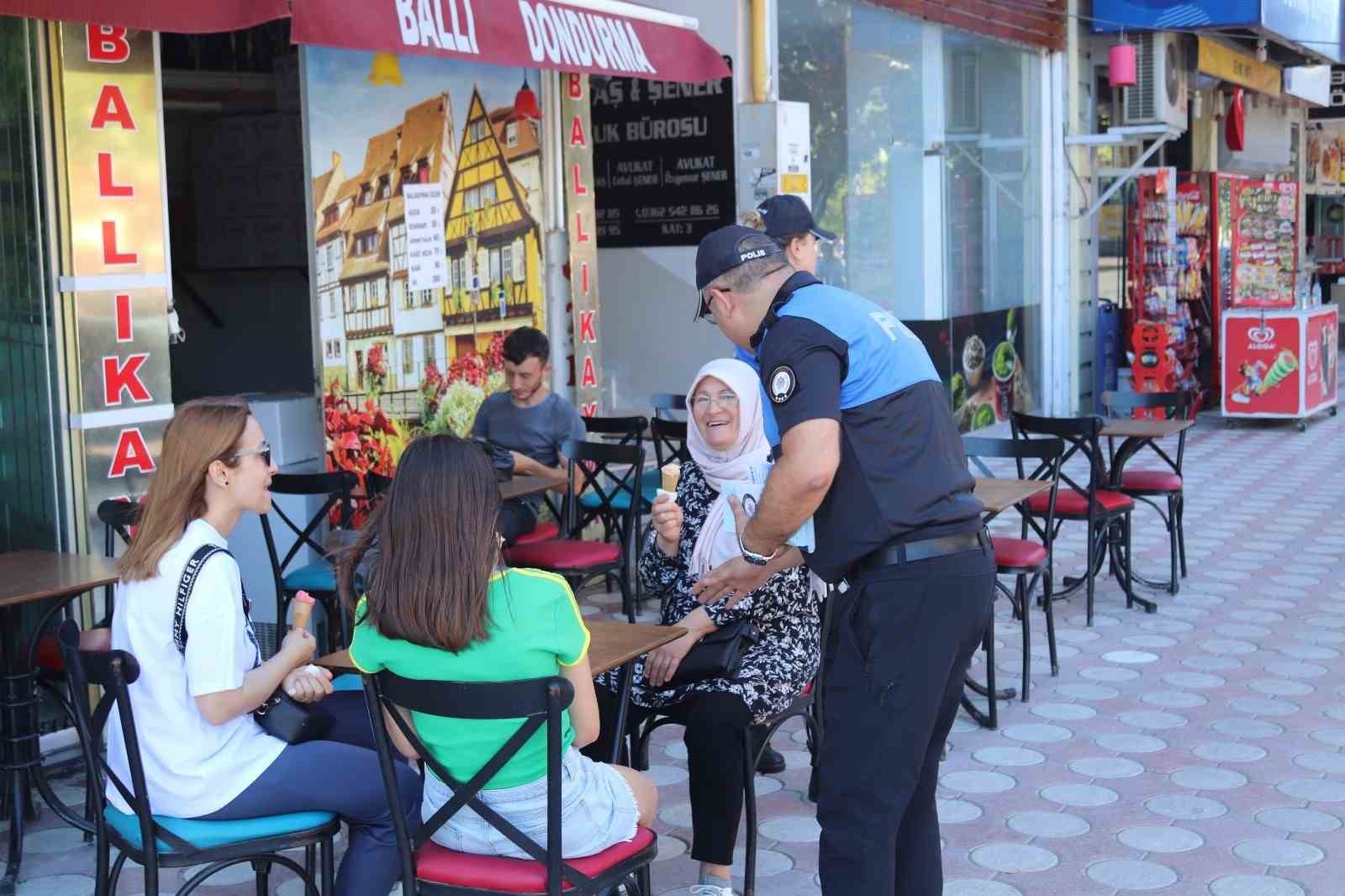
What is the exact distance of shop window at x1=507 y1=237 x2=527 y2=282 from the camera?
7.68 metres

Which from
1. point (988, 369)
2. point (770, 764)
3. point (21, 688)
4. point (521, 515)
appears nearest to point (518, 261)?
point (521, 515)

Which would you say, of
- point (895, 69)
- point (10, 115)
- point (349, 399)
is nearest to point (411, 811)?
point (10, 115)

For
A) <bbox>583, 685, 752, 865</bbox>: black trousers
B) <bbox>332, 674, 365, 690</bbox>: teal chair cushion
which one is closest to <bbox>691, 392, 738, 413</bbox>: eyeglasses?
<bbox>583, 685, 752, 865</bbox>: black trousers

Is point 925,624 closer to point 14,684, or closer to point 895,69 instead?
point 14,684

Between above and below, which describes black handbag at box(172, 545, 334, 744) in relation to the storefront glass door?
below

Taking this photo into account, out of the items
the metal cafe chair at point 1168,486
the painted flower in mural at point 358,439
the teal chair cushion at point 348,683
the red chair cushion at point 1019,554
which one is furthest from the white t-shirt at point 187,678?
the metal cafe chair at point 1168,486

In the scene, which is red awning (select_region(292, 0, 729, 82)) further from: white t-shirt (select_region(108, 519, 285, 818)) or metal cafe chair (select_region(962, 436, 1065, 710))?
white t-shirt (select_region(108, 519, 285, 818))

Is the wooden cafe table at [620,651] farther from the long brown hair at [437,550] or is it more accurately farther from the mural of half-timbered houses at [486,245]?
the mural of half-timbered houses at [486,245]

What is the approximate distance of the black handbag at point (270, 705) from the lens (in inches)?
115

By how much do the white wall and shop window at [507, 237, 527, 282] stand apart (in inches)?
57.7

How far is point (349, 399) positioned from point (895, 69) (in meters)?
5.96

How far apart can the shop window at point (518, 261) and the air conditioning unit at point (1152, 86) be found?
24.0ft

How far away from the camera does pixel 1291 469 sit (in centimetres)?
1087

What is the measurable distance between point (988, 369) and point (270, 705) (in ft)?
32.5
